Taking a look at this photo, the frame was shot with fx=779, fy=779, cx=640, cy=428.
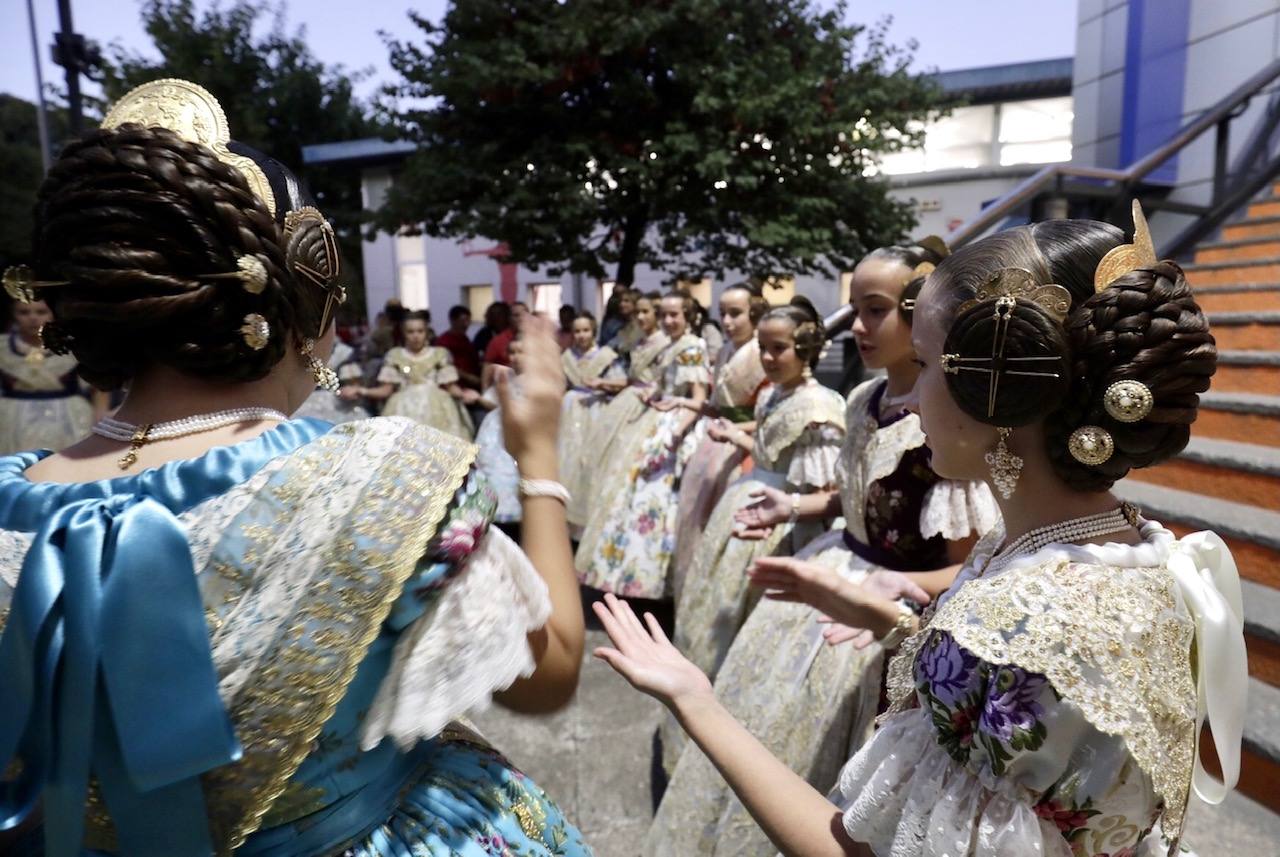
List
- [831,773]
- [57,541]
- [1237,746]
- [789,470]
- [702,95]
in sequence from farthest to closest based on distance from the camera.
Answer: [702,95]
[789,470]
[831,773]
[1237,746]
[57,541]

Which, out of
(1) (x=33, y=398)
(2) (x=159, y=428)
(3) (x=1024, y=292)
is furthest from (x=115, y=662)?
(1) (x=33, y=398)

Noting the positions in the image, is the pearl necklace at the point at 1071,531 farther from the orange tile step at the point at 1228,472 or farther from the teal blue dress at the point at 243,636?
the orange tile step at the point at 1228,472

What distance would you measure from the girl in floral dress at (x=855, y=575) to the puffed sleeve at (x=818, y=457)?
60 centimetres

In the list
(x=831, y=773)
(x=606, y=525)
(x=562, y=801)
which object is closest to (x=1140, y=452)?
(x=831, y=773)

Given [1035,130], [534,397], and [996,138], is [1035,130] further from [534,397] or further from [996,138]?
[534,397]

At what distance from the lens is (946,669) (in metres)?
1.01

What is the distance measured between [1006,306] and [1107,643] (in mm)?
439

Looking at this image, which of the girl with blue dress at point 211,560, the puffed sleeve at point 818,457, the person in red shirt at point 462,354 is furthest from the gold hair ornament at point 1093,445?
the person in red shirt at point 462,354

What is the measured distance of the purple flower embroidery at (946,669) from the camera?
3.23 ft

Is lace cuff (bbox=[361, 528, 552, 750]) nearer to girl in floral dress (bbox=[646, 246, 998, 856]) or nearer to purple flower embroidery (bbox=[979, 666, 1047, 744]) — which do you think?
purple flower embroidery (bbox=[979, 666, 1047, 744])

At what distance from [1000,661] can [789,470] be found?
222cm

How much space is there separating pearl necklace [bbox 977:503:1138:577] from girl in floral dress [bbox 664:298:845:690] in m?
1.89

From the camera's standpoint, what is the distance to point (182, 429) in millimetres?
940

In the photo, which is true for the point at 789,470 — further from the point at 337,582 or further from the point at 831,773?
the point at 337,582
